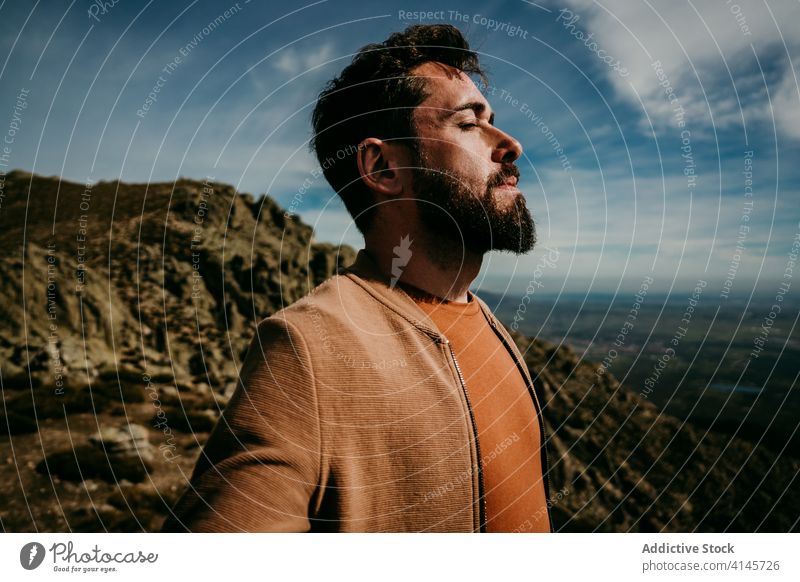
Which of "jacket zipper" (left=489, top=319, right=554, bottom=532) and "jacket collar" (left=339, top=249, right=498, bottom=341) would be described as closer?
"jacket collar" (left=339, top=249, right=498, bottom=341)

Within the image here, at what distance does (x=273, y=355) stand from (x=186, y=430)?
15760mm

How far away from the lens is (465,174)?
2031mm

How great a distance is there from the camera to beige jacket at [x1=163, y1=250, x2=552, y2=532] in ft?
4.66

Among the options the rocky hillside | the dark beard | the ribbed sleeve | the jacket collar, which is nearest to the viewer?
the ribbed sleeve

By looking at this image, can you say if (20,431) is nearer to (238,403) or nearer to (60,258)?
(60,258)

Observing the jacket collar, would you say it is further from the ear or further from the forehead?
the forehead

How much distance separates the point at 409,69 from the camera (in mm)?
2186

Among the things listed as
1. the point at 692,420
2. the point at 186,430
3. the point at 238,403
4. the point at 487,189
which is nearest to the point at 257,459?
the point at 238,403

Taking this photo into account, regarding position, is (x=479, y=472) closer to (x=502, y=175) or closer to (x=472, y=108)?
(x=502, y=175)

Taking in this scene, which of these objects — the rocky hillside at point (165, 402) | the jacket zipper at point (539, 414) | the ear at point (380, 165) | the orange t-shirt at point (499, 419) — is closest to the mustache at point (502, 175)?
the ear at point (380, 165)

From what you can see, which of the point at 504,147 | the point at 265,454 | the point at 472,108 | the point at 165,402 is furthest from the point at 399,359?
the point at 165,402

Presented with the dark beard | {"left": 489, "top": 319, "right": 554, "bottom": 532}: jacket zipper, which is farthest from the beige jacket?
{"left": 489, "top": 319, "right": 554, "bottom": 532}: jacket zipper

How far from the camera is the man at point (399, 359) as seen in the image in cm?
146
